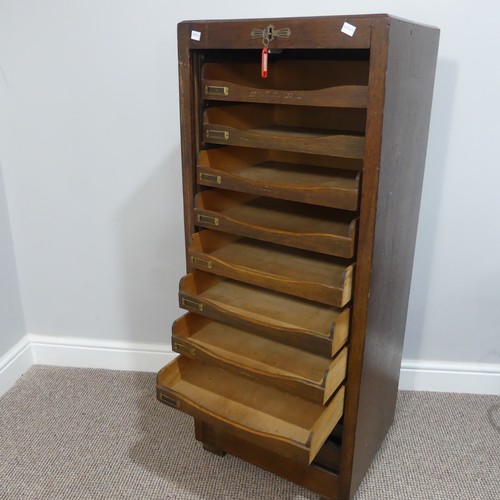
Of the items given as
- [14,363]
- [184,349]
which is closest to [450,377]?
[184,349]

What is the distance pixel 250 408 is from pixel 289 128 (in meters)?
0.67

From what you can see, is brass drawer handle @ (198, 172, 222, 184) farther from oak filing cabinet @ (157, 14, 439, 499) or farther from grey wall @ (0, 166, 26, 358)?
grey wall @ (0, 166, 26, 358)

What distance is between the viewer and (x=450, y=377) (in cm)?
172

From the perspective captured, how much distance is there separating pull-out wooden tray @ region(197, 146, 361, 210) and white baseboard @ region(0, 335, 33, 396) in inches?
43.3

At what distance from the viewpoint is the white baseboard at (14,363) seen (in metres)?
1.74

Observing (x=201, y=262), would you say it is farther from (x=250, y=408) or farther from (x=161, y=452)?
(x=161, y=452)

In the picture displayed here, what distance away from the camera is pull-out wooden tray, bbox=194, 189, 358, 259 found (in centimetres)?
101

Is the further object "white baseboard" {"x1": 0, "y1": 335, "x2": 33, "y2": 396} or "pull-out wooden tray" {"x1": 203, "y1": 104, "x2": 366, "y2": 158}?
"white baseboard" {"x1": 0, "y1": 335, "x2": 33, "y2": 396}

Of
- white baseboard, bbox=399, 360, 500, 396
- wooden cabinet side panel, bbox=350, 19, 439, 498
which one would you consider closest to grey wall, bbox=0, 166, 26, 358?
wooden cabinet side panel, bbox=350, 19, 439, 498

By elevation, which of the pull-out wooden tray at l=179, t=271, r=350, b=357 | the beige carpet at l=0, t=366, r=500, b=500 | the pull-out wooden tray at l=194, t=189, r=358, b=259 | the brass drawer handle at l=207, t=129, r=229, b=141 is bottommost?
the beige carpet at l=0, t=366, r=500, b=500

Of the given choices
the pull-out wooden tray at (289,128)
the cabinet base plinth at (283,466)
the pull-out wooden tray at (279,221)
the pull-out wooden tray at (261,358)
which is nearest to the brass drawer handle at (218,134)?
the pull-out wooden tray at (289,128)

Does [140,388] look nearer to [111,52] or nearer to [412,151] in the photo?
[111,52]

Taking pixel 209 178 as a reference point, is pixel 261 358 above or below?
below

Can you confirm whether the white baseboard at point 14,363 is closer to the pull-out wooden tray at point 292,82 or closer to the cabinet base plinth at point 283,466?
the cabinet base plinth at point 283,466
